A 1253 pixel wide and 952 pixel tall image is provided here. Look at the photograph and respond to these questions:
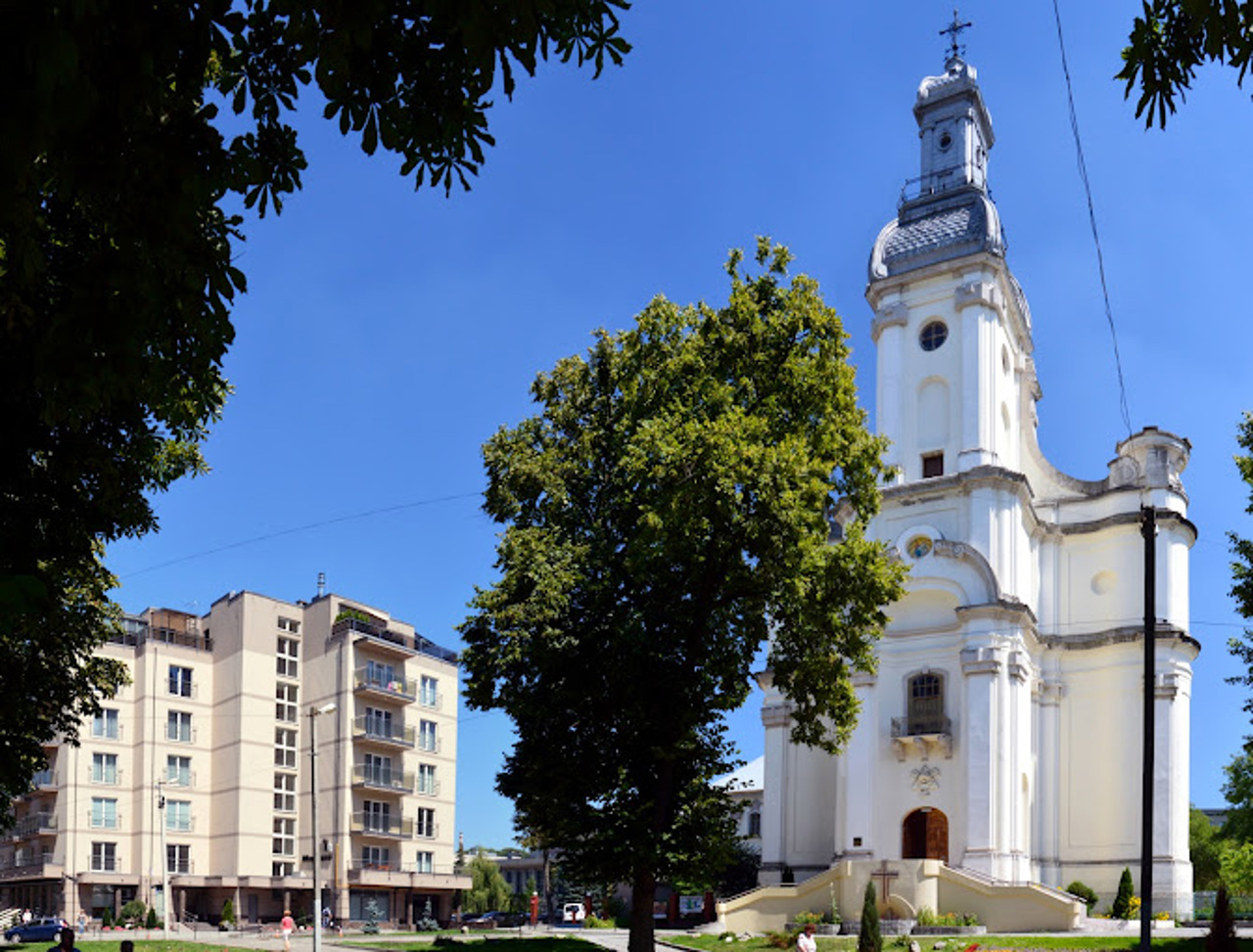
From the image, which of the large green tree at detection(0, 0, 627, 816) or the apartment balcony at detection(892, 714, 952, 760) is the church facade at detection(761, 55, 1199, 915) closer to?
the apartment balcony at detection(892, 714, 952, 760)

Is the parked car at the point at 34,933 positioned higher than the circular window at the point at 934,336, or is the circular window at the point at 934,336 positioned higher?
the circular window at the point at 934,336

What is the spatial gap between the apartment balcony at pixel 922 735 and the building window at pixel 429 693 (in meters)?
28.5

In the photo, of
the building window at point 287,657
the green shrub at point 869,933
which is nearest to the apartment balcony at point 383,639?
the building window at point 287,657

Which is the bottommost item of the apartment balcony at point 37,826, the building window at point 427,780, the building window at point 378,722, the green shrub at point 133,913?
the green shrub at point 133,913

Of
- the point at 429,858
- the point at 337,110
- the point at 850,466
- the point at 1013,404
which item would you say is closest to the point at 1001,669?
the point at 1013,404

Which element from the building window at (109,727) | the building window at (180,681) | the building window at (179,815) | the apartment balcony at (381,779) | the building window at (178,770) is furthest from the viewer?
the apartment balcony at (381,779)

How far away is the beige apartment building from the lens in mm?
61844

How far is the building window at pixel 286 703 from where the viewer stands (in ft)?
220

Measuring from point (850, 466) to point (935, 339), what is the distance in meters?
30.2

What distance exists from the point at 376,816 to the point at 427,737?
5482mm

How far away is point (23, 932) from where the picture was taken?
4794 cm

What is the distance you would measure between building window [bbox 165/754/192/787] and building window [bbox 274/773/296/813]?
420 centimetres

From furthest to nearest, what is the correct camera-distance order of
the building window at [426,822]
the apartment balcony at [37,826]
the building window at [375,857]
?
1. the building window at [426,822]
2. the building window at [375,857]
3. the apartment balcony at [37,826]

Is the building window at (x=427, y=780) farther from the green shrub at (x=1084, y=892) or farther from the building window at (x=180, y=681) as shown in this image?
the green shrub at (x=1084, y=892)
